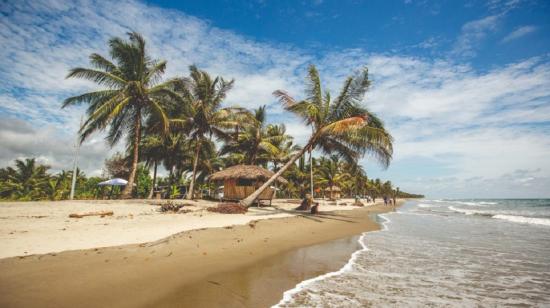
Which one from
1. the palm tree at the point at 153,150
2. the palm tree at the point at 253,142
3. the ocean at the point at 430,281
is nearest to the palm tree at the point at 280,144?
the palm tree at the point at 253,142

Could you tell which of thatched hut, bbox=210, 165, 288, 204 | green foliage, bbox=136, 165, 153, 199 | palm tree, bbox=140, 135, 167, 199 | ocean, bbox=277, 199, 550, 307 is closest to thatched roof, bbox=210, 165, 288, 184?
thatched hut, bbox=210, 165, 288, 204

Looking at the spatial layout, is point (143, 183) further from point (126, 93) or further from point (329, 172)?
point (329, 172)

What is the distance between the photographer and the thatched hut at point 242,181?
19083 mm

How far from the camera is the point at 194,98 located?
21234 mm

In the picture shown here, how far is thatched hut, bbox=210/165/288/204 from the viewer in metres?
19.1

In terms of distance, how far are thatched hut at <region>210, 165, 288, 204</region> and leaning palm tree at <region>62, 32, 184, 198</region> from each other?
5.47 metres

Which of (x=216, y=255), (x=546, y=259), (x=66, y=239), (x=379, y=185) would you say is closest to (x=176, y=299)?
(x=216, y=255)

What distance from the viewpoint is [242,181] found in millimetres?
20641

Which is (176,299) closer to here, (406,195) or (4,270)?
(4,270)

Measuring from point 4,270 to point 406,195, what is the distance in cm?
18328

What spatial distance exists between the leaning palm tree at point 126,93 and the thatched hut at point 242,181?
5469 mm

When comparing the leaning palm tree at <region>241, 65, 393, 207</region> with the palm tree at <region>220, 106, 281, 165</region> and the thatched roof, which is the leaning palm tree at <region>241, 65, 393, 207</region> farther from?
the palm tree at <region>220, 106, 281, 165</region>

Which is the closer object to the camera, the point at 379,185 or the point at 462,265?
the point at 462,265

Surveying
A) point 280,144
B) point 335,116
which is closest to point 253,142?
point 280,144
